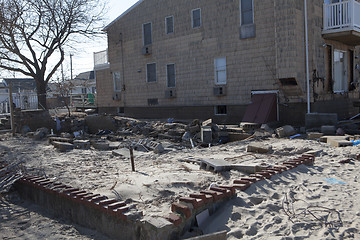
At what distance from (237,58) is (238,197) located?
12.4 meters

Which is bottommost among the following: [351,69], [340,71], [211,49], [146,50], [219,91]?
[219,91]

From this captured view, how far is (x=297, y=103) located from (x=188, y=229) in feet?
38.9

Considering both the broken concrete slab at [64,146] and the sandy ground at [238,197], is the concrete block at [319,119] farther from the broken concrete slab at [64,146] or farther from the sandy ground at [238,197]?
the broken concrete slab at [64,146]

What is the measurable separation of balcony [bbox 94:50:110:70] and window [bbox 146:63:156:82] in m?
4.47

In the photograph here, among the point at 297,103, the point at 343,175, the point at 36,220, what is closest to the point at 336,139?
the point at 343,175

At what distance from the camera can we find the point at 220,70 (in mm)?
17562

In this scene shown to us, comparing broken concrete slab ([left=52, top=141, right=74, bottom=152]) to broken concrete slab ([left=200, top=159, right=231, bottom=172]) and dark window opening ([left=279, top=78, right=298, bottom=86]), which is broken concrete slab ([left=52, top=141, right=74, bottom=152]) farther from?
dark window opening ([left=279, top=78, right=298, bottom=86])

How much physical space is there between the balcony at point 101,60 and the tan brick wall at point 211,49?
2.21ft

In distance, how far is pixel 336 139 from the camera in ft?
32.9

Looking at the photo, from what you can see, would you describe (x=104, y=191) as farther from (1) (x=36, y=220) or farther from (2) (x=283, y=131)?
(2) (x=283, y=131)

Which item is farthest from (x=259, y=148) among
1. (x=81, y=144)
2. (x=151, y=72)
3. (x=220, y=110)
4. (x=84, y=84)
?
(x=84, y=84)

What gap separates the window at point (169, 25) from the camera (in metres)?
19.7

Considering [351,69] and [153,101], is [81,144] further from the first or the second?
[351,69]

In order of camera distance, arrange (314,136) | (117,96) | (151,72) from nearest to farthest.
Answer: (314,136), (151,72), (117,96)
